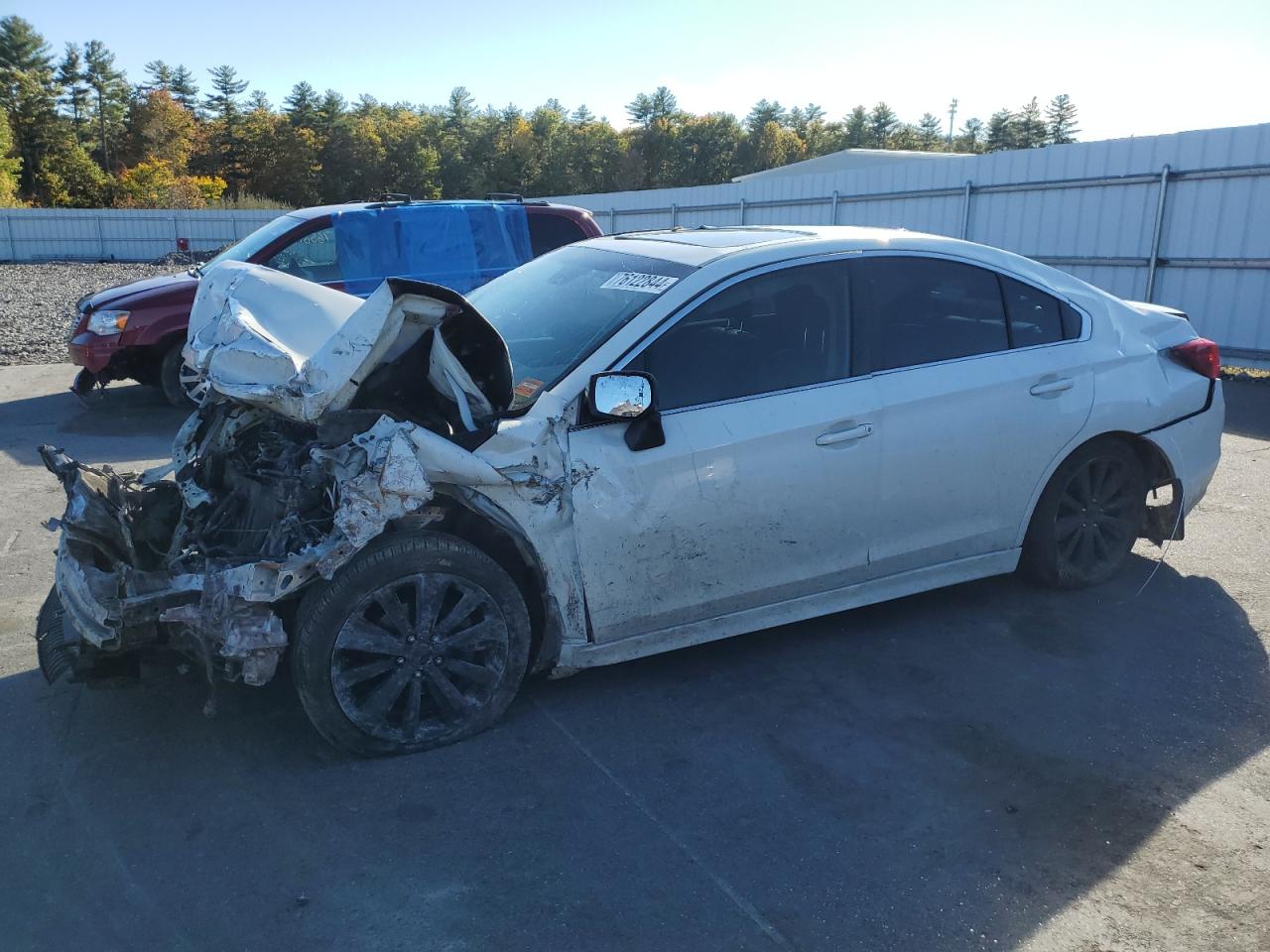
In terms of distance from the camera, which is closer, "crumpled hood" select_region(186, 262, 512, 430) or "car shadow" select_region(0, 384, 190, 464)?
"crumpled hood" select_region(186, 262, 512, 430)

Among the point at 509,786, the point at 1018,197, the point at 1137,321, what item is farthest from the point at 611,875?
the point at 1018,197

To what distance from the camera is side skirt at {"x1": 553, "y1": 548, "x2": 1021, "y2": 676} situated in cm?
385

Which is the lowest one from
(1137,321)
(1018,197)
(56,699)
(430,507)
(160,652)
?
(56,699)

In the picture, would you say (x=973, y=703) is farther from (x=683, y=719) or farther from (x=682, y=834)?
(x=682, y=834)

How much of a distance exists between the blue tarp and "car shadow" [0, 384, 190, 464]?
2276 millimetres

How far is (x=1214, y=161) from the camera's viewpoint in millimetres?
11508

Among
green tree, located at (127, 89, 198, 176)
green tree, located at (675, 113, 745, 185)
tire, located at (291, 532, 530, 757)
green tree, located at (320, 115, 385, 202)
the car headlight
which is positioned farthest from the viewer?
green tree, located at (675, 113, 745, 185)

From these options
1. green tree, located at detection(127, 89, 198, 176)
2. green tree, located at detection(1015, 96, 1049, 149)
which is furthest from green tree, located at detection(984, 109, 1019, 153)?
green tree, located at detection(127, 89, 198, 176)

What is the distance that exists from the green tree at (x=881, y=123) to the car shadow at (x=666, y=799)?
98.6m

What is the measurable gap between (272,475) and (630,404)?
1.39 meters

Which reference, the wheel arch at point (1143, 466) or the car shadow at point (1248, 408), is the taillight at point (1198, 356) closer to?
the wheel arch at point (1143, 466)

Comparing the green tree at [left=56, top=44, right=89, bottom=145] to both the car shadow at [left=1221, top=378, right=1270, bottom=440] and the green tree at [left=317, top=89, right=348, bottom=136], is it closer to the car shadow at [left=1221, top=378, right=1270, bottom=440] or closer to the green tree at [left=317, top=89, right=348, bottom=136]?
the green tree at [left=317, top=89, right=348, bottom=136]

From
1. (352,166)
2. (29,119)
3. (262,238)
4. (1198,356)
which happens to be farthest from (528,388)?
(29,119)

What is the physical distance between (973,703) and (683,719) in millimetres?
1188
